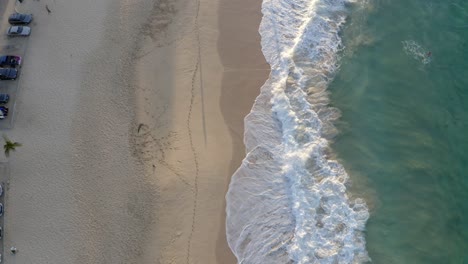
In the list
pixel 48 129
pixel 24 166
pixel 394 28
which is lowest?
pixel 24 166

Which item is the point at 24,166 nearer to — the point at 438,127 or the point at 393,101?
the point at 393,101

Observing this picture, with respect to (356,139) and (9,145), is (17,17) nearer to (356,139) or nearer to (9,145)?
(9,145)

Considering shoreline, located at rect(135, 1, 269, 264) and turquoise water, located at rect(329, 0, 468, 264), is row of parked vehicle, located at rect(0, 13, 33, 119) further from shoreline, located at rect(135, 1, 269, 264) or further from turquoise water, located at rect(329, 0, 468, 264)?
turquoise water, located at rect(329, 0, 468, 264)

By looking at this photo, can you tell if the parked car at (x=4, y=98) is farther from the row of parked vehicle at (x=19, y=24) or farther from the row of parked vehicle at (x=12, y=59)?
the row of parked vehicle at (x=19, y=24)

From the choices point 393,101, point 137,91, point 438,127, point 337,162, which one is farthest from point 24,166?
point 438,127

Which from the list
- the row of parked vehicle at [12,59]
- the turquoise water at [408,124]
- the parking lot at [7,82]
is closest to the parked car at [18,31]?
the row of parked vehicle at [12,59]

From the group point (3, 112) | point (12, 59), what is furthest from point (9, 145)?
point (12, 59)

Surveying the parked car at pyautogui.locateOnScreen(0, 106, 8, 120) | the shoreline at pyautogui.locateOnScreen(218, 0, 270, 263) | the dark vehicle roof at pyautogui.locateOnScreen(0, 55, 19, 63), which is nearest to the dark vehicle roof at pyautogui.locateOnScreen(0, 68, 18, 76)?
the dark vehicle roof at pyautogui.locateOnScreen(0, 55, 19, 63)
